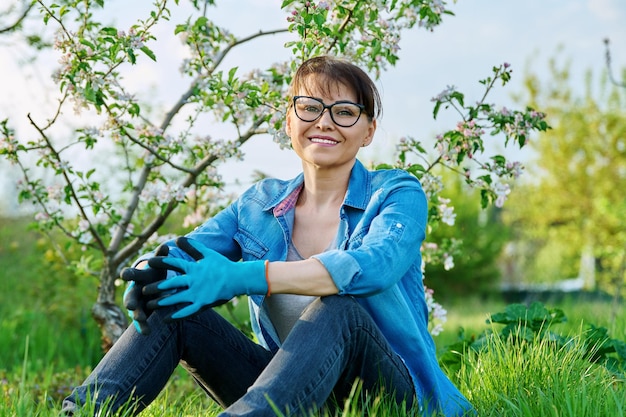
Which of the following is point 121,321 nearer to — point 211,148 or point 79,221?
point 79,221

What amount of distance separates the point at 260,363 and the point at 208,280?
421 mm

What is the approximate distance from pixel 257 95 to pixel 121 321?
122 centimetres

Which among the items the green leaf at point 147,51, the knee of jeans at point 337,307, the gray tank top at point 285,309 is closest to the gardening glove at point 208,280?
the knee of jeans at point 337,307

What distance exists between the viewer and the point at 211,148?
10.7ft

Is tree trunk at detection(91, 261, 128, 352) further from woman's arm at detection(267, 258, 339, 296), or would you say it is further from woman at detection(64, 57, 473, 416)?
woman's arm at detection(267, 258, 339, 296)

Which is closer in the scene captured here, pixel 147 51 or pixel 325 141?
pixel 325 141

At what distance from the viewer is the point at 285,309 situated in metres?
2.04

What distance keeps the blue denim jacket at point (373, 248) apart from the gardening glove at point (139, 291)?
0.48 ft

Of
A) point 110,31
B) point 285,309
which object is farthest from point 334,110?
point 110,31

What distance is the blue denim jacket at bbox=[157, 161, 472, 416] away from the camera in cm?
180

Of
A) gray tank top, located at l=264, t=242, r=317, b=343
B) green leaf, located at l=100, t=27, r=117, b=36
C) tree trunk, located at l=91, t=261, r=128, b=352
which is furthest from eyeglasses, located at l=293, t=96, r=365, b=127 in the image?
tree trunk, located at l=91, t=261, r=128, b=352

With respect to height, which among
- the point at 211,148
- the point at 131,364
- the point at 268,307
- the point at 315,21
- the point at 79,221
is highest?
the point at 315,21

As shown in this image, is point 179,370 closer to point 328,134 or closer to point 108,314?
point 108,314

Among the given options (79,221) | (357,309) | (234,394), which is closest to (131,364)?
(234,394)
